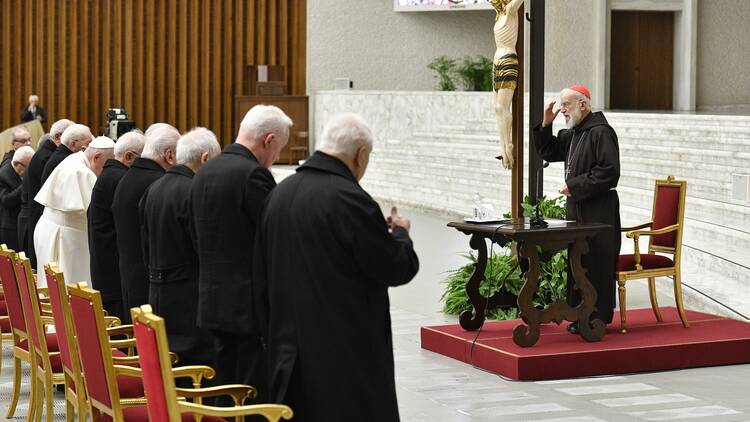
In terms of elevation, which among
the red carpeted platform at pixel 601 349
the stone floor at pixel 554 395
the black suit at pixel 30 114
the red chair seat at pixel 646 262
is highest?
the black suit at pixel 30 114

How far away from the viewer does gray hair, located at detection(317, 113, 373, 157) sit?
338 cm

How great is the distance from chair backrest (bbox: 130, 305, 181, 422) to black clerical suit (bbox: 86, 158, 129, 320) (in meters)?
2.21

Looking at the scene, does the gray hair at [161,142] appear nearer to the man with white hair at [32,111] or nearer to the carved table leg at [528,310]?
the carved table leg at [528,310]

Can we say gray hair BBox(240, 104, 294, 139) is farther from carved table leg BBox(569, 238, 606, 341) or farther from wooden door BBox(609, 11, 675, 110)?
wooden door BBox(609, 11, 675, 110)

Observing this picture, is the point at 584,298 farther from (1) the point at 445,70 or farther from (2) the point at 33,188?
(1) the point at 445,70

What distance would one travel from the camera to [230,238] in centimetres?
385

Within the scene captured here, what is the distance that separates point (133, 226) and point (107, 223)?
A: 57cm

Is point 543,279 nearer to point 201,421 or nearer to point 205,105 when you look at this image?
point 201,421

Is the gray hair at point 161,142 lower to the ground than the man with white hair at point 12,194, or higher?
higher

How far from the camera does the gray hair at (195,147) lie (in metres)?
4.39

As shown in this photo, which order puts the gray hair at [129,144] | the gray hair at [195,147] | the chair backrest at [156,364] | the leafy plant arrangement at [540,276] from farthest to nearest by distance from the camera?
the leafy plant arrangement at [540,276] < the gray hair at [129,144] < the gray hair at [195,147] < the chair backrest at [156,364]

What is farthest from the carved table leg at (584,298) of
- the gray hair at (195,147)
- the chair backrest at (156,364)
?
the chair backrest at (156,364)

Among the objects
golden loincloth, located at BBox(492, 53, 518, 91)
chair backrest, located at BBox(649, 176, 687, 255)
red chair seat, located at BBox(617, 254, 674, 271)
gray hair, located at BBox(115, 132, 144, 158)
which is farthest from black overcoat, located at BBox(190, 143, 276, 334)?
golden loincloth, located at BBox(492, 53, 518, 91)

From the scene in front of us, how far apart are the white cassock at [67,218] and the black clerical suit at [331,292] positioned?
9.70 ft
